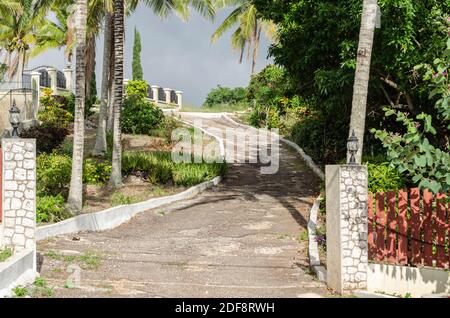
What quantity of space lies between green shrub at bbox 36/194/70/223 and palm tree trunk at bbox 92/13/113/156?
8.73 meters

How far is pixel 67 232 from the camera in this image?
13.8 meters

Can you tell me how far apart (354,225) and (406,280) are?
1234 millimetres

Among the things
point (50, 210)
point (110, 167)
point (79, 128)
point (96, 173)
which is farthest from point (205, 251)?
point (110, 167)

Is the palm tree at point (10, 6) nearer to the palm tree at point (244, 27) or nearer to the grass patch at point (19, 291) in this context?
the palm tree at point (244, 27)

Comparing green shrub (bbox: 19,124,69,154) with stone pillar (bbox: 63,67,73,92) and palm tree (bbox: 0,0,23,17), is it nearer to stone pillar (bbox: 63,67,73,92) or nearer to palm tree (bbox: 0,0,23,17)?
palm tree (bbox: 0,0,23,17)

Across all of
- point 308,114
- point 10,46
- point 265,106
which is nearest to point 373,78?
point 308,114

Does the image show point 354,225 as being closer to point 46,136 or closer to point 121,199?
point 121,199

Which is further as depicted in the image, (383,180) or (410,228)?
(383,180)

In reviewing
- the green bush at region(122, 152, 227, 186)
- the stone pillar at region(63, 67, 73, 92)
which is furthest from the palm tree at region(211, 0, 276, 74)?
the green bush at region(122, 152, 227, 186)

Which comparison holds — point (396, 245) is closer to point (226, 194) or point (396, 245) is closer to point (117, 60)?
point (226, 194)

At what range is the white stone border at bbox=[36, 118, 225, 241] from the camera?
516 inches

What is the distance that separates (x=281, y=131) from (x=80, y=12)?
21.7 meters

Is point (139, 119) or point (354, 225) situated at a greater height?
point (139, 119)

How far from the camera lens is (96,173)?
65.4 feet
